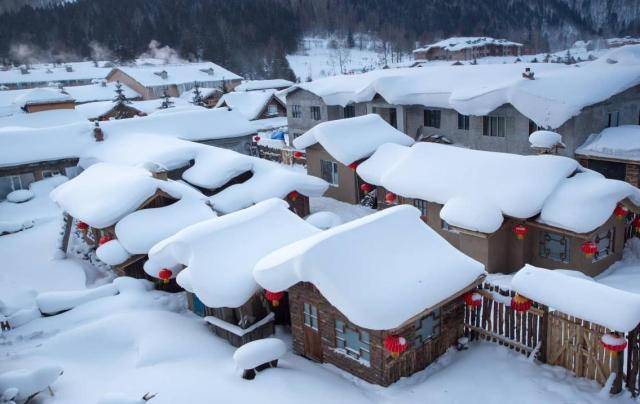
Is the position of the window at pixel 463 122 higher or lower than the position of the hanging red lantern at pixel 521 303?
higher

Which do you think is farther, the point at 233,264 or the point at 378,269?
the point at 233,264

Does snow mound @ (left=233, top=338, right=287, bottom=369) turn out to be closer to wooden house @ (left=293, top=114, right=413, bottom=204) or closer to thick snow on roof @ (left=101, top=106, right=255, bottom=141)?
wooden house @ (left=293, top=114, right=413, bottom=204)

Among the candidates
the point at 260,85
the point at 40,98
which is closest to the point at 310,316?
the point at 40,98

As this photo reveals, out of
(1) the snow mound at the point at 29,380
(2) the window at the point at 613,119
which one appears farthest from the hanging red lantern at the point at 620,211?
(1) the snow mound at the point at 29,380

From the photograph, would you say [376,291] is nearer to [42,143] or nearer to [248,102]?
[42,143]

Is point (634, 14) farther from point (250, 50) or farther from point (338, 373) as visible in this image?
point (338, 373)

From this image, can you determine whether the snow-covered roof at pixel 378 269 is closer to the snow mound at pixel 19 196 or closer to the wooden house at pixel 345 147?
the wooden house at pixel 345 147
